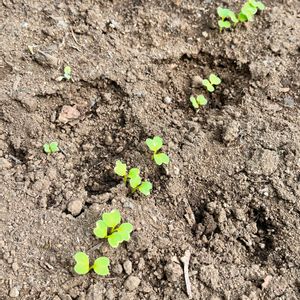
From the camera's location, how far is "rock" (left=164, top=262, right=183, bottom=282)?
1.93 meters

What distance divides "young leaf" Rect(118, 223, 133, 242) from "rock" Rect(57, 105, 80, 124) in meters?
0.75

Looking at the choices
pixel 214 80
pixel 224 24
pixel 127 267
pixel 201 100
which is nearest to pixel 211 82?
pixel 214 80

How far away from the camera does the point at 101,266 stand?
186 cm

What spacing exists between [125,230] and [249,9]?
1.63 m

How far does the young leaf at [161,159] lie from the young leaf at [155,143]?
38mm

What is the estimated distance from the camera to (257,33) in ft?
9.11

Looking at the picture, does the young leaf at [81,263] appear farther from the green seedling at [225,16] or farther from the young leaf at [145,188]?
the green seedling at [225,16]

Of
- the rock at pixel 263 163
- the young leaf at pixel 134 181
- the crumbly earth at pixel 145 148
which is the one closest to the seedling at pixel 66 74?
the crumbly earth at pixel 145 148

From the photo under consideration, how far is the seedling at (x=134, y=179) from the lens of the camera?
6.86 feet

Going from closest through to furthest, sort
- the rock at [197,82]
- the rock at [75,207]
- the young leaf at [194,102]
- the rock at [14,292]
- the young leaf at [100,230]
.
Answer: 1. the rock at [14,292]
2. the young leaf at [100,230]
3. the rock at [75,207]
4. the young leaf at [194,102]
5. the rock at [197,82]

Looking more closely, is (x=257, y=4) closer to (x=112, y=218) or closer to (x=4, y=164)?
(x=112, y=218)

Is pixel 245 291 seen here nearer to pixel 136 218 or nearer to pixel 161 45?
pixel 136 218

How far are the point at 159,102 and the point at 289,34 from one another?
3.28 ft

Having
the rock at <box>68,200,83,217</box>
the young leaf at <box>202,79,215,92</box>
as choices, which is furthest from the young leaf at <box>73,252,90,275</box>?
the young leaf at <box>202,79,215,92</box>
